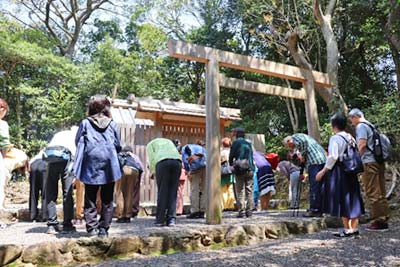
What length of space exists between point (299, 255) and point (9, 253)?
275 centimetres

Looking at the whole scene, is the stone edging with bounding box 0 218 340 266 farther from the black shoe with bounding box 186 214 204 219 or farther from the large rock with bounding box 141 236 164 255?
the black shoe with bounding box 186 214 204 219

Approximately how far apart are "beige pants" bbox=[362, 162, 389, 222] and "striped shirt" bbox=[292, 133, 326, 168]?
1.09 m

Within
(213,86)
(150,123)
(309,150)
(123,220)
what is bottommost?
(123,220)

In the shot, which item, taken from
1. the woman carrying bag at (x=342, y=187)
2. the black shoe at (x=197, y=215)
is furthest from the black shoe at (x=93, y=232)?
the woman carrying bag at (x=342, y=187)

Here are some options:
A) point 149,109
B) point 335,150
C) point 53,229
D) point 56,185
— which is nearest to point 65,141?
point 56,185

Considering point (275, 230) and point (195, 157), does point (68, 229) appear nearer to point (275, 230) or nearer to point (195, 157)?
point (195, 157)

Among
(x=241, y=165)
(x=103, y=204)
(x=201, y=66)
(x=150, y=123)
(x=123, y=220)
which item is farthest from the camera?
(x=201, y=66)

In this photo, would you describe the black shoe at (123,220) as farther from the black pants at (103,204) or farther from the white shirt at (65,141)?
the black pants at (103,204)

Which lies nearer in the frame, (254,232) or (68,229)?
(68,229)

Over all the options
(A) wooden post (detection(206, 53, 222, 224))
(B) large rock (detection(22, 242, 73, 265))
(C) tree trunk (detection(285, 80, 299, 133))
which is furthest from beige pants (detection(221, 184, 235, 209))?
(C) tree trunk (detection(285, 80, 299, 133))

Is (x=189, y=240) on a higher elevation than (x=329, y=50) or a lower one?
→ lower

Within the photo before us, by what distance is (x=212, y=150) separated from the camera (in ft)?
19.0

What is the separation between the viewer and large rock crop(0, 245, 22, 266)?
12.0ft

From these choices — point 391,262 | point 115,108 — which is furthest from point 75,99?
point 391,262
